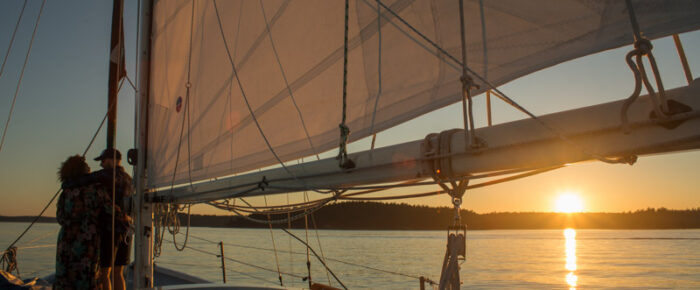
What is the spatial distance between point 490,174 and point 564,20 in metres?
0.53

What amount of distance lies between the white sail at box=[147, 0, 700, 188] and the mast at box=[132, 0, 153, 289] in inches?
2.8

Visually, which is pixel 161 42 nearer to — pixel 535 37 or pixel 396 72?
pixel 396 72

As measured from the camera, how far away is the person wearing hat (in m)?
2.99

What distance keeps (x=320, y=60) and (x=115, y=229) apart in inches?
72.2

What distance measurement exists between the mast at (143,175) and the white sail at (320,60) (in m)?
0.07

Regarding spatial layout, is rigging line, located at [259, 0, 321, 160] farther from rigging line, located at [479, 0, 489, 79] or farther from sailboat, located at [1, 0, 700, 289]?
rigging line, located at [479, 0, 489, 79]

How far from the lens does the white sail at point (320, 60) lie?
149cm

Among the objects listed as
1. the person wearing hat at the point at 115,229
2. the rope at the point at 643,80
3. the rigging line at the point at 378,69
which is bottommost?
the person wearing hat at the point at 115,229

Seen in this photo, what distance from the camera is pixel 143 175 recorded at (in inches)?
143

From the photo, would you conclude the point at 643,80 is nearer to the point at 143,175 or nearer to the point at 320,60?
the point at 320,60

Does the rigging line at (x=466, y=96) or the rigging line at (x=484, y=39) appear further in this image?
the rigging line at (x=484, y=39)

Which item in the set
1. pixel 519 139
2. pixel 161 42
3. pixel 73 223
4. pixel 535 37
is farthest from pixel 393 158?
pixel 161 42

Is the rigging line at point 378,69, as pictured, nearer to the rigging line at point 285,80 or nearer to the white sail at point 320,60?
the white sail at point 320,60

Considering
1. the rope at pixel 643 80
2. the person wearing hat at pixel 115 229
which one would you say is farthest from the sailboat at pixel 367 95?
the person wearing hat at pixel 115 229
